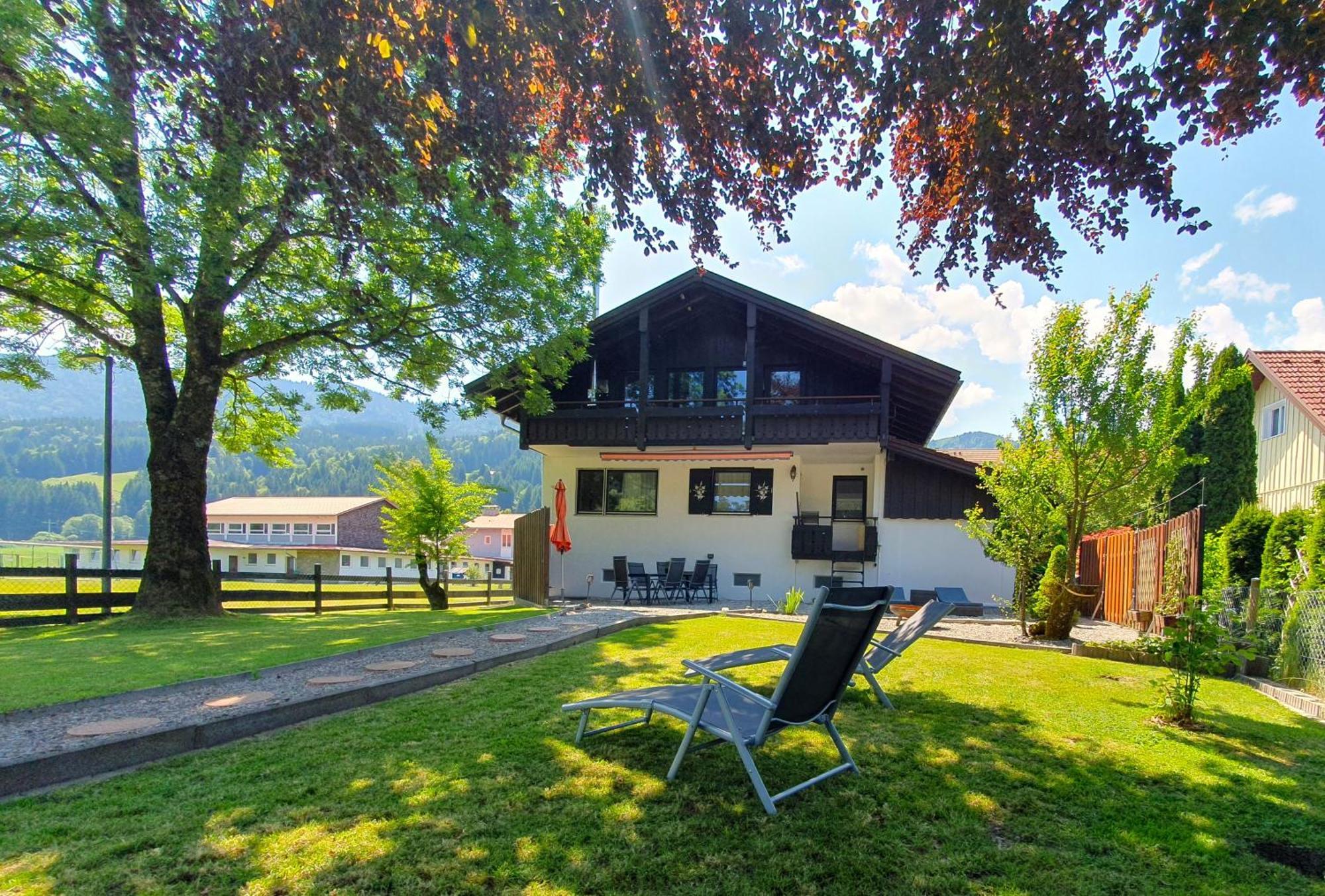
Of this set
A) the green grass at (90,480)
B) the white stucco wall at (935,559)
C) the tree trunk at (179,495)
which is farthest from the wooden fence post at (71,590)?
the green grass at (90,480)

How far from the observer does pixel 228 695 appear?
4969 millimetres

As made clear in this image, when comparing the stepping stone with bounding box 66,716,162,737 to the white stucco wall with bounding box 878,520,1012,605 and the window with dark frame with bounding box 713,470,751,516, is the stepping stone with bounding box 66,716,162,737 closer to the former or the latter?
the window with dark frame with bounding box 713,470,751,516

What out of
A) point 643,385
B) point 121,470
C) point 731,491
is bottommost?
point 121,470

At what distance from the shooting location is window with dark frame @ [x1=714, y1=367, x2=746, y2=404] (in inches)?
665

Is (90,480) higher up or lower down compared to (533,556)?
lower down

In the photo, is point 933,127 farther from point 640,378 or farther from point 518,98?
point 640,378

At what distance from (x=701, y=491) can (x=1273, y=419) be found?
54.8 ft

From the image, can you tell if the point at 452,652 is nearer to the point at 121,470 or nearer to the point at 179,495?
the point at 179,495

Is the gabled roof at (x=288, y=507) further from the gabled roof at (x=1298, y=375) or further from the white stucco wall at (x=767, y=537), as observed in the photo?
the gabled roof at (x=1298, y=375)

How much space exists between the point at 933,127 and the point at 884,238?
4.64 feet

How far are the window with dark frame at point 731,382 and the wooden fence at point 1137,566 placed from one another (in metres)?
8.29

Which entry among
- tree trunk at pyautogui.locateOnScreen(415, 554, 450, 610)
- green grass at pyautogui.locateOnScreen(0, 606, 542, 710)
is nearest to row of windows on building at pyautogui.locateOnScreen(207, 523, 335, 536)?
tree trunk at pyautogui.locateOnScreen(415, 554, 450, 610)

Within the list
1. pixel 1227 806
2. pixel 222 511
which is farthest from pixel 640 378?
pixel 222 511

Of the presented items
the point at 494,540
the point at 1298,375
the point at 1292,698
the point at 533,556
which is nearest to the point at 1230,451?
the point at 1298,375
